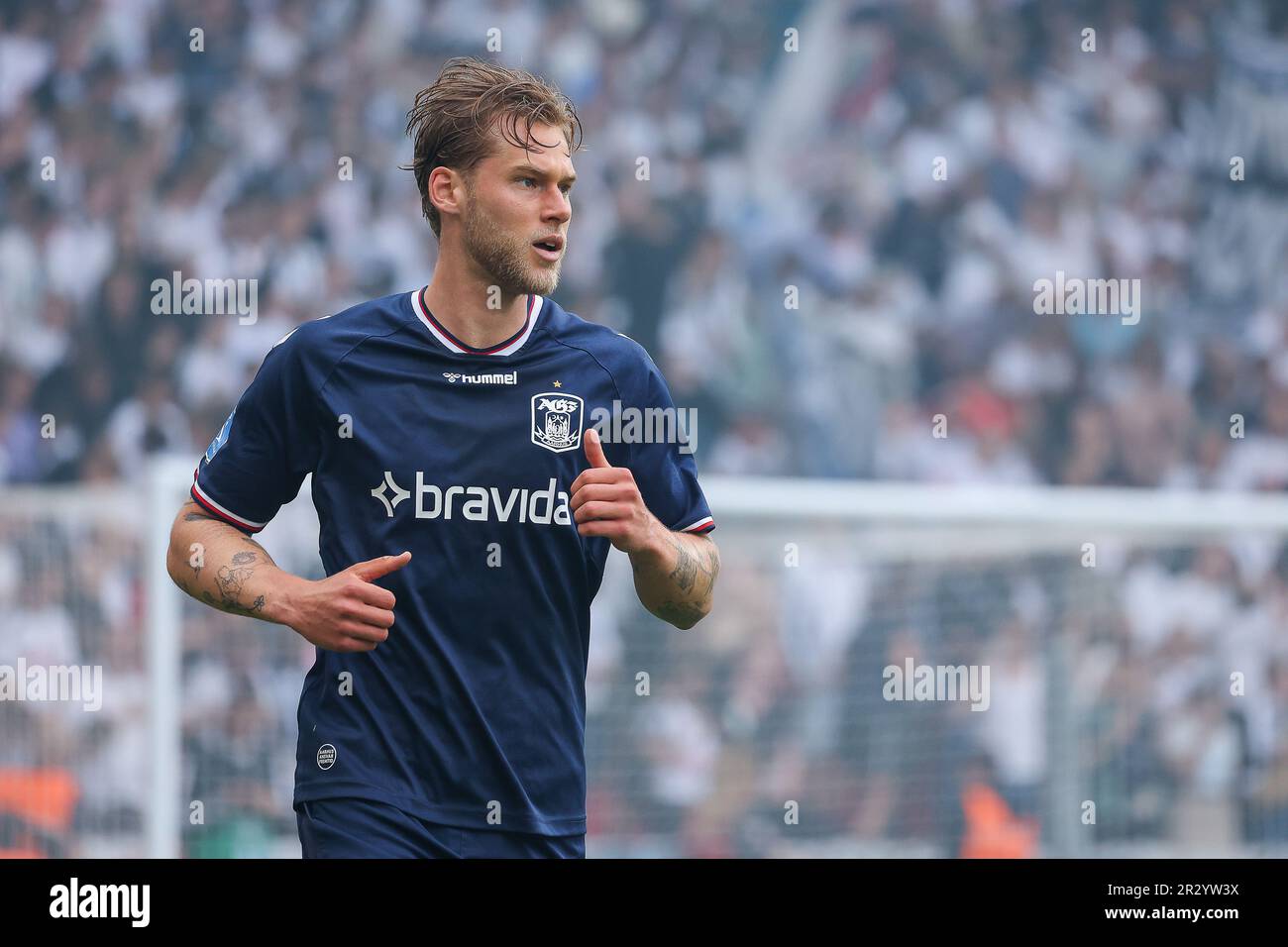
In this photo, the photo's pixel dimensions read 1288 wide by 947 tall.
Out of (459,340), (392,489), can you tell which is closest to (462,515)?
(392,489)

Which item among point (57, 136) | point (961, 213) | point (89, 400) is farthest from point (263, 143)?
point (961, 213)

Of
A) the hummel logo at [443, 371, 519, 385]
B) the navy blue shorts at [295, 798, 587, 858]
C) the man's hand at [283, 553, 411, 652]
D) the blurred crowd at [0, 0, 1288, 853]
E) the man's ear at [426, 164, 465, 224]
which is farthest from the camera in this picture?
the blurred crowd at [0, 0, 1288, 853]

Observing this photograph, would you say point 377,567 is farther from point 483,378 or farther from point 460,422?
point 483,378

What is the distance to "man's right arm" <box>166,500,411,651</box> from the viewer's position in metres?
3.05

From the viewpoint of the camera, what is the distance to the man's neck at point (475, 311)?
11.5 ft

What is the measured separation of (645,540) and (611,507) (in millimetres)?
119

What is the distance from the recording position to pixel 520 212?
137 inches

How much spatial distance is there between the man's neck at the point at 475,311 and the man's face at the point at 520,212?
4cm

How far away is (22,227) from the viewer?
33.2ft

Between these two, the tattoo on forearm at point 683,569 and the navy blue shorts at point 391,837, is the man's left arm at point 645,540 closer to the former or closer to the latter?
the tattoo on forearm at point 683,569

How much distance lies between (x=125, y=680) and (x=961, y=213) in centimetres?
631

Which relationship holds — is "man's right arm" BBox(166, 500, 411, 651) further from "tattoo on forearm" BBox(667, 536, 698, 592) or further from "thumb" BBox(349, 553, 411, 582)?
"tattoo on forearm" BBox(667, 536, 698, 592)

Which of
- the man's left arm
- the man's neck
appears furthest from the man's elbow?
the man's neck

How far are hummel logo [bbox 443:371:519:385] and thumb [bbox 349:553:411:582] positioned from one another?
0.44 m
